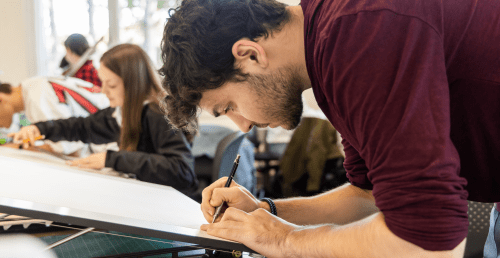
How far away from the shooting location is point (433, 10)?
1.58 feet

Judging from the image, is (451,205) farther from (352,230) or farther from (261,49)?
(261,49)

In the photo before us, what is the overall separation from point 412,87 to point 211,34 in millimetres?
354

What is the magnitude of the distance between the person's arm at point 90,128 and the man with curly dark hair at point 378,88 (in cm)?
127

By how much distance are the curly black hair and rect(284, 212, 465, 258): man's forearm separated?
12.0 inches

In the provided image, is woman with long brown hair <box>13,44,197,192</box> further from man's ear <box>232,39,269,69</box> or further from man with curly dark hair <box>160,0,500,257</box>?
man's ear <box>232,39,269,69</box>

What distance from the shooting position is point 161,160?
1455 millimetres

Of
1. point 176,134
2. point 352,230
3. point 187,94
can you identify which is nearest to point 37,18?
point 176,134

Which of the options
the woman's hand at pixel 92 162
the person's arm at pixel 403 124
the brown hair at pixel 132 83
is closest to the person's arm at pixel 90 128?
the brown hair at pixel 132 83

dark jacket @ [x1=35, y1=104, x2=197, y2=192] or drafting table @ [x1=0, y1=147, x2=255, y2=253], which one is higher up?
drafting table @ [x1=0, y1=147, x2=255, y2=253]

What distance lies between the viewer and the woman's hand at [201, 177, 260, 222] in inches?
31.3

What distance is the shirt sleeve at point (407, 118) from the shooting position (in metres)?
0.45

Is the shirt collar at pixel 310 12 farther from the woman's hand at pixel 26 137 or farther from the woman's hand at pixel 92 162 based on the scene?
the woman's hand at pixel 26 137

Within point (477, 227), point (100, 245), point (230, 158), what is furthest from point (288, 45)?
point (230, 158)

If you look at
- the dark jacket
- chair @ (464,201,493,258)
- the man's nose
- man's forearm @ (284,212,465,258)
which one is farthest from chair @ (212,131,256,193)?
man's forearm @ (284,212,465,258)
